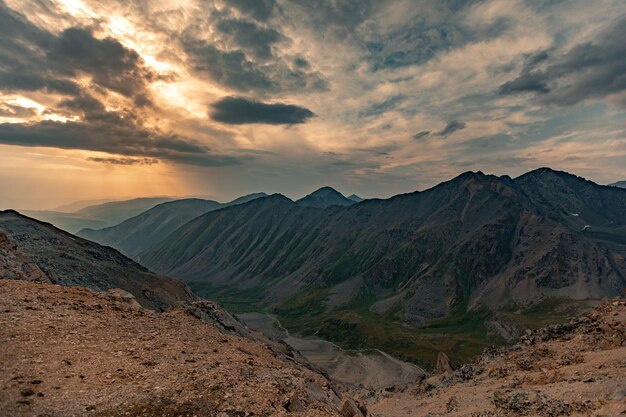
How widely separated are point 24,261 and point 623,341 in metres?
71.0

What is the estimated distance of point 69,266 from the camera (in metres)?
79.4

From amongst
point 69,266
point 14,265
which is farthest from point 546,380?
point 69,266

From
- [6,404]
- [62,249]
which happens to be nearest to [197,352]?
[6,404]

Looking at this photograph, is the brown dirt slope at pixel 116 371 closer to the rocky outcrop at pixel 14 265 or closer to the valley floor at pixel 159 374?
the valley floor at pixel 159 374

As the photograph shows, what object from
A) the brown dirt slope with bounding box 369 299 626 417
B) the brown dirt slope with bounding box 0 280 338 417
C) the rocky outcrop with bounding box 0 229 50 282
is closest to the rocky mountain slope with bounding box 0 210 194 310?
the rocky outcrop with bounding box 0 229 50 282

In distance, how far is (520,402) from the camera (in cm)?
2842

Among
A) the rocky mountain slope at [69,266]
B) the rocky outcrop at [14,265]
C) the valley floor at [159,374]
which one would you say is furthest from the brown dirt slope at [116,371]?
the rocky mountain slope at [69,266]

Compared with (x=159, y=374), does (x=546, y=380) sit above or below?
below

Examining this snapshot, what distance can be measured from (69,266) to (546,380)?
86.7 meters

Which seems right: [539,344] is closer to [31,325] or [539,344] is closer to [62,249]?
[31,325]

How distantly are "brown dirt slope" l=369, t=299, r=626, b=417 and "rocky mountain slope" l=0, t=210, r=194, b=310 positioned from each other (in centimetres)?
5074

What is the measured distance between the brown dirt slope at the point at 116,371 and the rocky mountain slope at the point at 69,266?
18281mm

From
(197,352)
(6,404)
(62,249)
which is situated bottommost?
(62,249)

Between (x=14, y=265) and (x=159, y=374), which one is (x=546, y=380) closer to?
(x=159, y=374)
